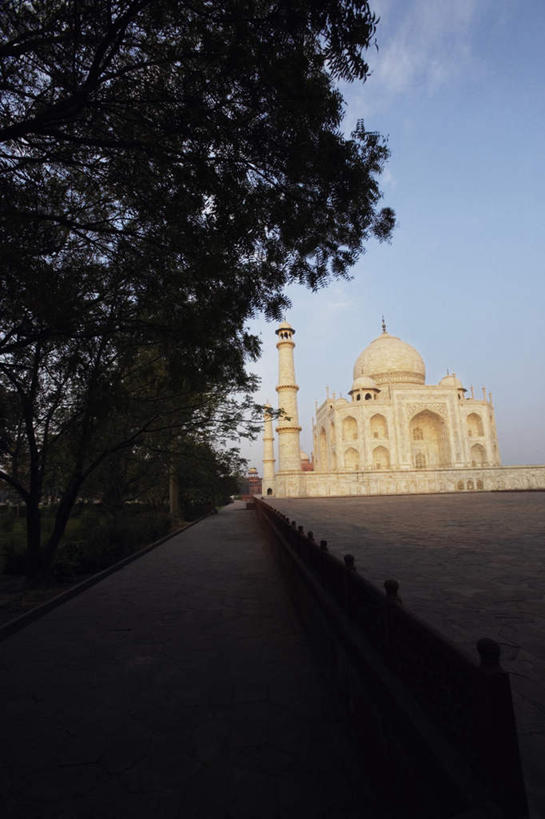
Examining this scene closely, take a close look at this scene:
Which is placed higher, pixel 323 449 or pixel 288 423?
pixel 288 423

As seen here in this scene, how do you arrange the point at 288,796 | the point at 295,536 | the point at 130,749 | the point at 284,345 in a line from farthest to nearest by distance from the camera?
the point at 284,345, the point at 295,536, the point at 130,749, the point at 288,796

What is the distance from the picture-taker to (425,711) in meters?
1.64

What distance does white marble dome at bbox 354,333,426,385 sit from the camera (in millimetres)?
46000

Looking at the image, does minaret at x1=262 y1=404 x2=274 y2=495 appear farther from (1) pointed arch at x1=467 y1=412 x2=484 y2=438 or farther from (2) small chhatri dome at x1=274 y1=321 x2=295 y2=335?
(1) pointed arch at x1=467 y1=412 x2=484 y2=438

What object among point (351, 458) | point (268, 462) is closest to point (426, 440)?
point (351, 458)

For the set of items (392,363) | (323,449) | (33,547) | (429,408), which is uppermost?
(392,363)

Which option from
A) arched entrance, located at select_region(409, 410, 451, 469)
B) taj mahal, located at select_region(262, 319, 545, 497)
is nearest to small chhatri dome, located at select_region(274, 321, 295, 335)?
taj mahal, located at select_region(262, 319, 545, 497)

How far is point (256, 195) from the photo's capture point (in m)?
4.27

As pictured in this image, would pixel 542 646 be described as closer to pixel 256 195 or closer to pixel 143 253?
pixel 256 195

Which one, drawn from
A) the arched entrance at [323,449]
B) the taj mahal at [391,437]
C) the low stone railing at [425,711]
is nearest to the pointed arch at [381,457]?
the taj mahal at [391,437]

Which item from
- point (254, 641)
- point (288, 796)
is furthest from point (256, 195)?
point (288, 796)

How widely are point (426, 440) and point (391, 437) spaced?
220 inches

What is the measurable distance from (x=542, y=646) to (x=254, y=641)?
2298 millimetres

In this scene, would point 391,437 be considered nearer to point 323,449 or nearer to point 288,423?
point 323,449
